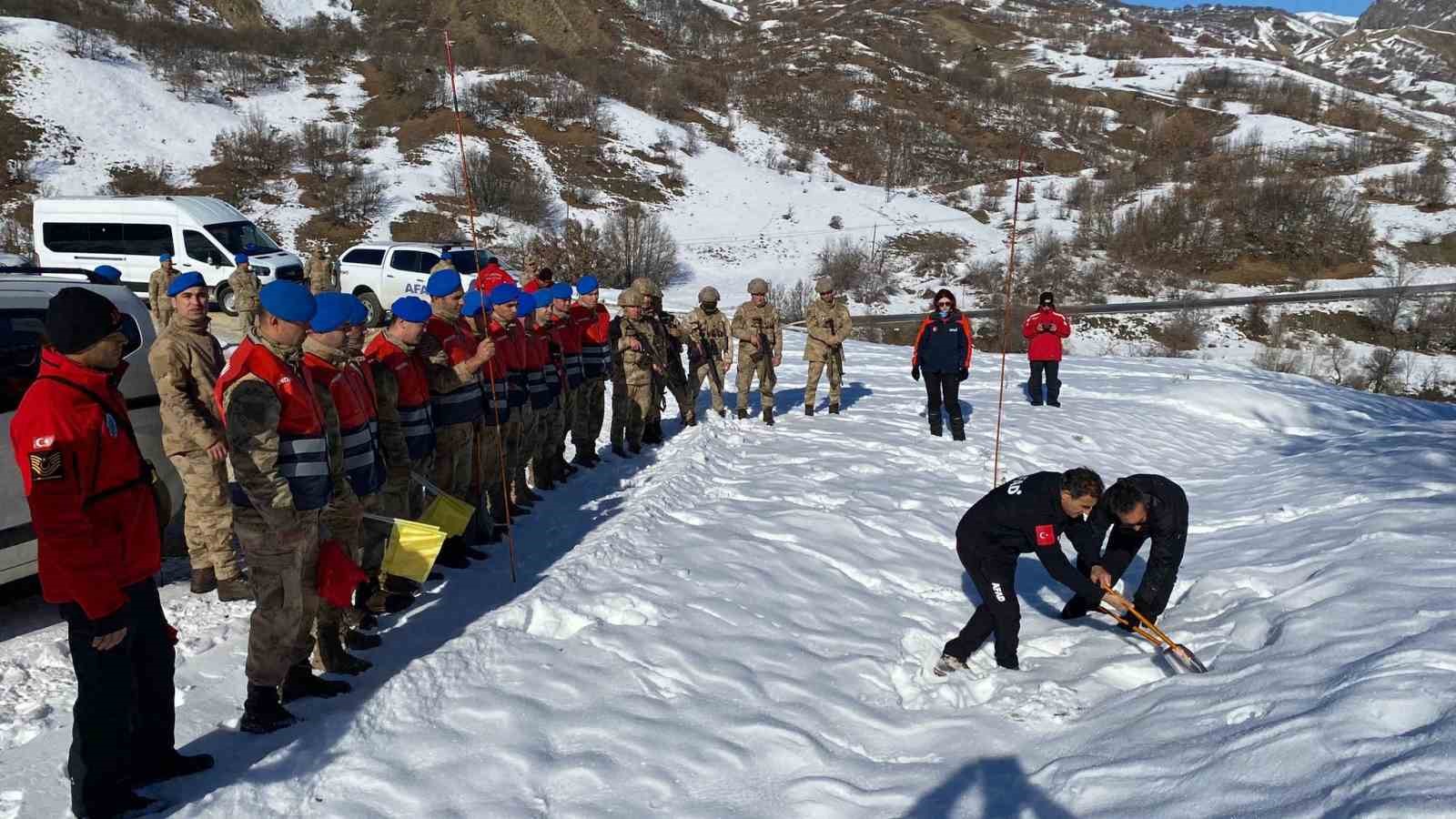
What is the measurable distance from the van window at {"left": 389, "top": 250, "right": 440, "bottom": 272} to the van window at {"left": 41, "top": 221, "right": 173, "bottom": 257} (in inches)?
187

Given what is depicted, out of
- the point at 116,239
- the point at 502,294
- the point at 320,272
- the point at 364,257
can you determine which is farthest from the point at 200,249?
the point at 502,294

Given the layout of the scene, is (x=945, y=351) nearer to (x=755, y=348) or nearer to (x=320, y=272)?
(x=755, y=348)

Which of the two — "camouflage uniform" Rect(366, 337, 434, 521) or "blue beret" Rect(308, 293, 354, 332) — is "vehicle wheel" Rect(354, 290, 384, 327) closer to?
"camouflage uniform" Rect(366, 337, 434, 521)

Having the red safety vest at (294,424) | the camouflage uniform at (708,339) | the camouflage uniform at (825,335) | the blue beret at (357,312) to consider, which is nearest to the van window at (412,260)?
the camouflage uniform at (708,339)

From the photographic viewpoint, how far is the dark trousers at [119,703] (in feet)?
10.7

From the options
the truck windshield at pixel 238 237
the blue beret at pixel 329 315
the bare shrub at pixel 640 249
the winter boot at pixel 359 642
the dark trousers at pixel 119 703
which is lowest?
the winter boot at pixel 359 642

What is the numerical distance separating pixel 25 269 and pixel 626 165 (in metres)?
37.4

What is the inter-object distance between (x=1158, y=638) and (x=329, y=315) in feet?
17.1

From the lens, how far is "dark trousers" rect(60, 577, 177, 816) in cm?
327

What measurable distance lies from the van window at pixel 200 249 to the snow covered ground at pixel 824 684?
14.9 meters

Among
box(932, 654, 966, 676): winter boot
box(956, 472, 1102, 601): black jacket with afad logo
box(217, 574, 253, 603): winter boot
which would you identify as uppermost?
box(956, 472, 1102, 601): black jacket with afad logo

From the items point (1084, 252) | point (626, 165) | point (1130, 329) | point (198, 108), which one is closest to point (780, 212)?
point (626, 165)

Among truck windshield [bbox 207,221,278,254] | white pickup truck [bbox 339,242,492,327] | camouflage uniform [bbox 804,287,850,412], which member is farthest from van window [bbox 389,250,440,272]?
camouflage uniform [bbox 804,287,850,412]

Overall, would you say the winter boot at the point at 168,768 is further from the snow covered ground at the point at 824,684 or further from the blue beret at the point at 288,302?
the blue beret at the point at 288,302
